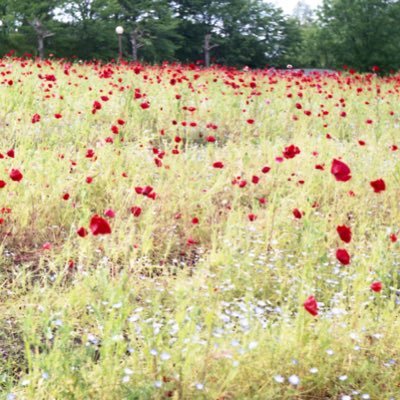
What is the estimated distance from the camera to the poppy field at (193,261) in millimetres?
2123

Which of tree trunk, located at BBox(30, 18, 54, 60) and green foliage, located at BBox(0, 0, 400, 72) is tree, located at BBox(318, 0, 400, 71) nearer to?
green foliage, located at BBox(0, 0, 400, 72)

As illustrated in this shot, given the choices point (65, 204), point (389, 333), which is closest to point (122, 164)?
point (65, 204)

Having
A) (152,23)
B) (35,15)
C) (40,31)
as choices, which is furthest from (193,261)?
(152,23)

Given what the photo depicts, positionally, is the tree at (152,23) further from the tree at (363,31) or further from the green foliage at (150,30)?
the tree at (363,31)

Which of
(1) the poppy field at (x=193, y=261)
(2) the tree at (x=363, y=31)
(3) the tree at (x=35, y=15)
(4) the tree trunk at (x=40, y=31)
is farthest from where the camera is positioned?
(2) the tree at (x=363, y=31)

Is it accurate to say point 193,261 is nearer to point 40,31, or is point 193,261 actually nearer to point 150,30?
point 40,31

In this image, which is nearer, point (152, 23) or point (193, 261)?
point (193, 261)

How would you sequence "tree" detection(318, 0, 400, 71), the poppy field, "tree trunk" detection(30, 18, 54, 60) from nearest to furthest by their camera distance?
the poppy field, "tree trunk" detection(30, 18, 54, 60), "tree" detection(318, 0, 400, 71)

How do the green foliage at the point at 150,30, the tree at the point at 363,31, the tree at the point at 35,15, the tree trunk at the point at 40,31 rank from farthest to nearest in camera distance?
the tree at the point at 363,31 < the green foliage at the point at 150,30 < the tree at the point at 35,15 < the tree trunk at the point at 40,31

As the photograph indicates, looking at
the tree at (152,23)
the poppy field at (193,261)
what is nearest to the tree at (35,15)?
the tree at (152,23)

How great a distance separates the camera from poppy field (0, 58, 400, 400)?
83.6 inches

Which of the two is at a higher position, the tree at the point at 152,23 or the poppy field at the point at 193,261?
the tree at the point at 152,23

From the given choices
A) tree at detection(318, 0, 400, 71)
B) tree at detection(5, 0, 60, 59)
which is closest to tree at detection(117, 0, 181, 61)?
tree at detection(5, 0, 60, 59)

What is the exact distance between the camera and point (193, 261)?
11.8 ft
